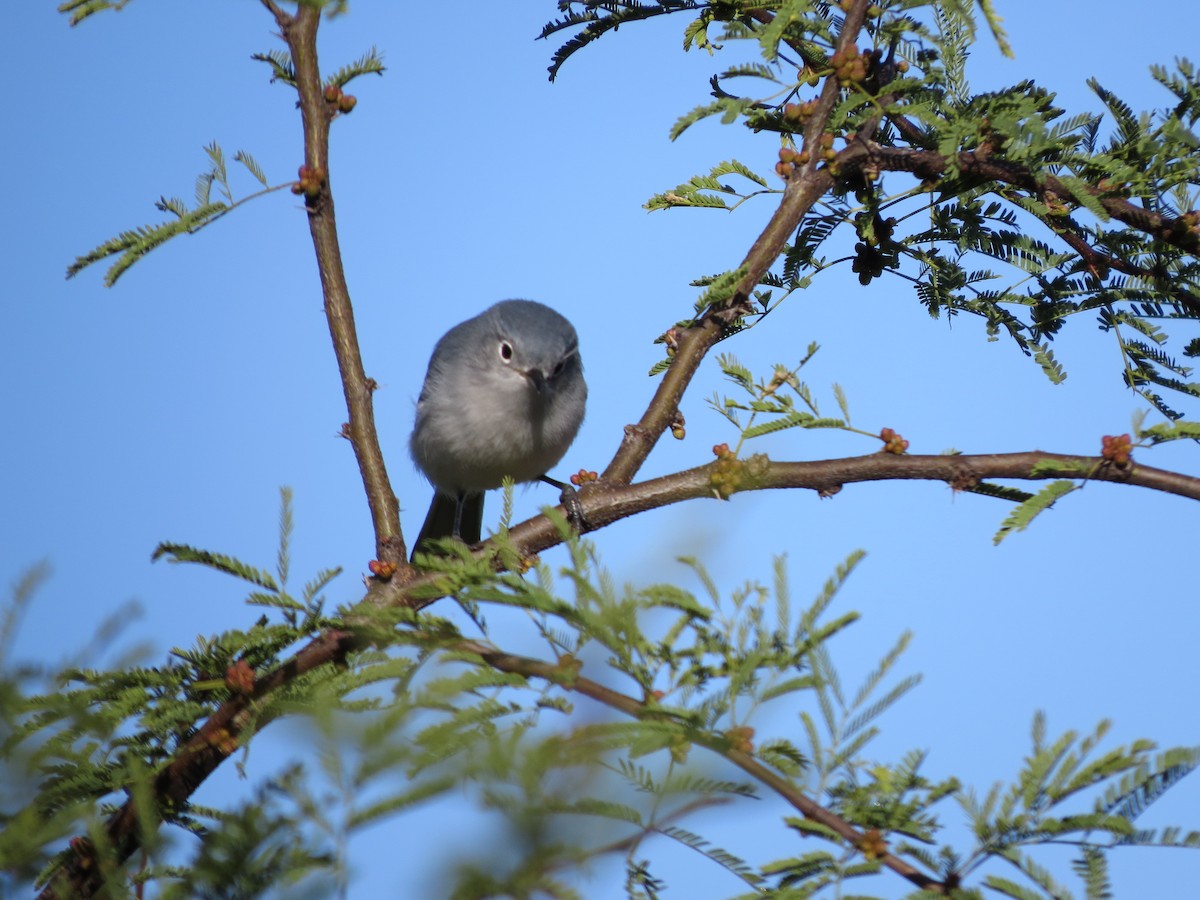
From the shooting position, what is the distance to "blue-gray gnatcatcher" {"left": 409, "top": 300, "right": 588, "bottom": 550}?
7008 millimetres

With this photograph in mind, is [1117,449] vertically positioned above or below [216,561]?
above

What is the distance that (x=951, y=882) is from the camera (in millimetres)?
2328

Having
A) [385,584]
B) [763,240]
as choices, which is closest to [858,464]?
[763,240]

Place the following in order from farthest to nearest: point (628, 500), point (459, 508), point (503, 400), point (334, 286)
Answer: point (459, 508) < point (503, 400) < point (334, 286) < point (628, 500)

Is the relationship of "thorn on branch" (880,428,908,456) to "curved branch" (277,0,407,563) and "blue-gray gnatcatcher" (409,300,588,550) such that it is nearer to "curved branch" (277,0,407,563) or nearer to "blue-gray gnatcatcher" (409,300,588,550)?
"curved branch" (277,0,407,563)

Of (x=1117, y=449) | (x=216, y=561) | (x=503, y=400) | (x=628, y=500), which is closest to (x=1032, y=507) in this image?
(x=1117, y=449)

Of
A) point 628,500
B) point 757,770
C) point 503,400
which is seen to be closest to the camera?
point 757,770

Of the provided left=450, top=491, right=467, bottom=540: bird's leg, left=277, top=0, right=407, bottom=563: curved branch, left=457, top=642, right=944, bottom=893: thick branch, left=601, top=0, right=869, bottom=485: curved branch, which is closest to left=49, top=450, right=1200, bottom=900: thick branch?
left=457, top=642, right=944, bottom=893: thick branch

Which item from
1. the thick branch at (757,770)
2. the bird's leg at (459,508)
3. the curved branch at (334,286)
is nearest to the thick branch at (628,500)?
the thick branch at (757,770)

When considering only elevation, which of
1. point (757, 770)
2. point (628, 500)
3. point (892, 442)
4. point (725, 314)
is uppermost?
point (725, 314)

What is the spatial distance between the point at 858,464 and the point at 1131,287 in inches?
58.4

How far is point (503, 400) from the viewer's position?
7062mm

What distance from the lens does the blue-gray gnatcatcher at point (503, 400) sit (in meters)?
7.01

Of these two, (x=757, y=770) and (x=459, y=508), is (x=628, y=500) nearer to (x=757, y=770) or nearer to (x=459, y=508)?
(x=757, y=770)
